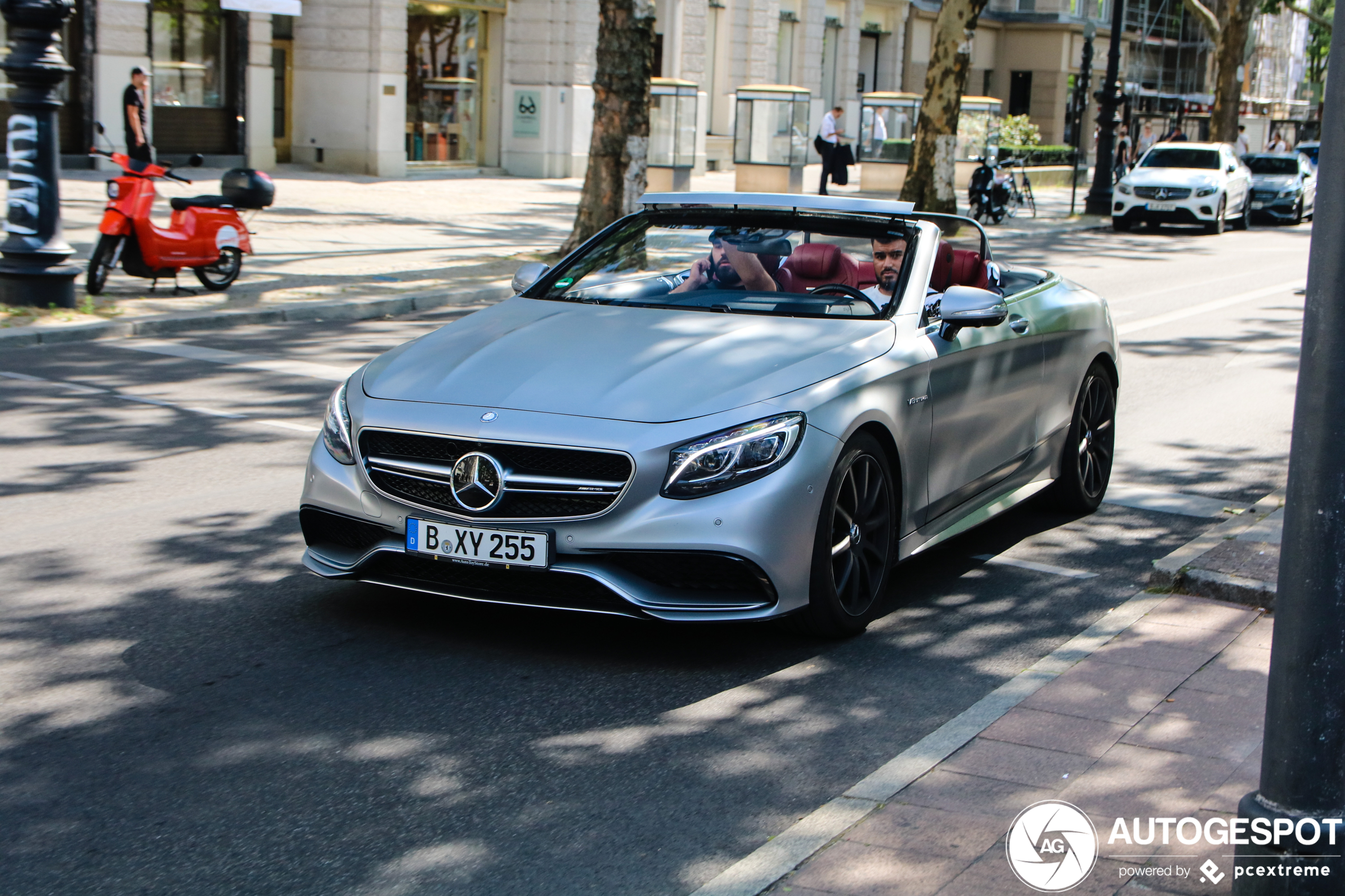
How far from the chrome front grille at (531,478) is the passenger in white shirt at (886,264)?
68.3 inches

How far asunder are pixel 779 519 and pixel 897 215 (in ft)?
6.84

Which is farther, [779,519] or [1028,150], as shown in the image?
[1028,150]

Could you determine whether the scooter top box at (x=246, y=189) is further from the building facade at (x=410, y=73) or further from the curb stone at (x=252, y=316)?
the building facade at (x=410, y=73)

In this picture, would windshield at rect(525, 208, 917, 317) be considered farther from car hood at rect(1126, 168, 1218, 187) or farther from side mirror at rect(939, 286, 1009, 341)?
car hood at rect(1126, 168, 1218, 187)

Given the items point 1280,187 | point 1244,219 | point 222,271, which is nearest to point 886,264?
point 222,271

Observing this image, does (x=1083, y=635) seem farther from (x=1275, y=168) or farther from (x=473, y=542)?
(x=1275, y=168)

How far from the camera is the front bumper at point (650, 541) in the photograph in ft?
16.1

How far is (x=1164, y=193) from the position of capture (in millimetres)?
29734

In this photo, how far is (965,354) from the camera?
6.22 m

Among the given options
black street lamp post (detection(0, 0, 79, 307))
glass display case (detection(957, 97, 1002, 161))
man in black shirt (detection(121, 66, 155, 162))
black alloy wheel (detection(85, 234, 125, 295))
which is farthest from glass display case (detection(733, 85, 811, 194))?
black street lamp post (detection(0, 0, 79, 307))

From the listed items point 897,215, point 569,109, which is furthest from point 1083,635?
point 569,109

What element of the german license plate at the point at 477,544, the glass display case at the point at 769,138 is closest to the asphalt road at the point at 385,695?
the german license plate at the point at 477,544

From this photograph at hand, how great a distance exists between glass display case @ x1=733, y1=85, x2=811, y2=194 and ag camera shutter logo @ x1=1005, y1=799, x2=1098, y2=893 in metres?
30.0

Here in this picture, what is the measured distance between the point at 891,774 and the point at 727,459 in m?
1.19
